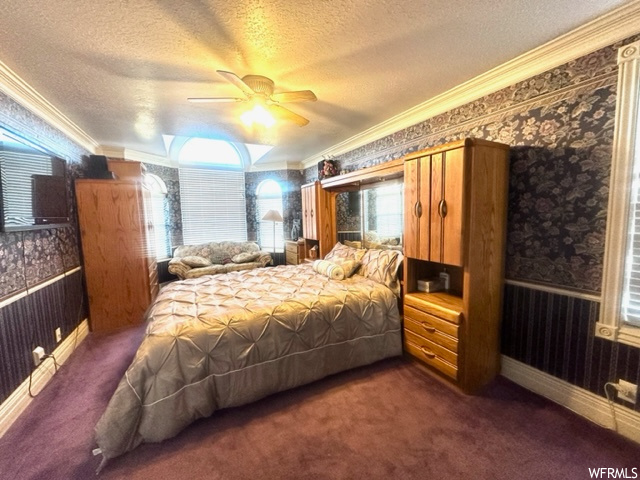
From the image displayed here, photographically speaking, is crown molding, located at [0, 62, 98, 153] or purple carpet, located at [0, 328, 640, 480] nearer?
purple carpet, located at [0, 328, 640, 480]

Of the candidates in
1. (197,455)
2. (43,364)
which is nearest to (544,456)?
(197,455)

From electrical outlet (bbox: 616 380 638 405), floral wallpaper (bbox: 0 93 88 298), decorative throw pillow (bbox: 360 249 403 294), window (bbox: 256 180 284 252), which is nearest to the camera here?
electrical outlet (bbox: 616 380 638 405)

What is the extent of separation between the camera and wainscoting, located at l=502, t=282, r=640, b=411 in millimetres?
1630

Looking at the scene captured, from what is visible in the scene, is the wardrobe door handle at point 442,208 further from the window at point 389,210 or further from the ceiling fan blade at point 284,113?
the ceiling fan blade at point 284,113

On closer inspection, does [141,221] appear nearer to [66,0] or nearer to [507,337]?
[66,0]

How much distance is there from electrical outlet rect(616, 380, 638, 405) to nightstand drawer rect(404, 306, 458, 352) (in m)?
0.88

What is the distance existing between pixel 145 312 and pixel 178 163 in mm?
2947

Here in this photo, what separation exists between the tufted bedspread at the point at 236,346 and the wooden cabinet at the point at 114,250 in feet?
4.00

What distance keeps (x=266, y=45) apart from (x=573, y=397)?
10.3 feet

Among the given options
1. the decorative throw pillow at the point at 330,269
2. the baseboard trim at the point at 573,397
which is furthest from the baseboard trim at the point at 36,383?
the baseboard trim at the point at 573,397

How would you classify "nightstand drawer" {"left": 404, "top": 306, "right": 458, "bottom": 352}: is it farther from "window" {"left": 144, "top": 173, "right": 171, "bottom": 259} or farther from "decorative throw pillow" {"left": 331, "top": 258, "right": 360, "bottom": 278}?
"window" {"left": 144, "top": 173, "right": 171, "bottom": 259}

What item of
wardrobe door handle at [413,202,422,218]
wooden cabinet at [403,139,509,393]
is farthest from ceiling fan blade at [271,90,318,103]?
wardrobe door handle at [413,202,422,218]

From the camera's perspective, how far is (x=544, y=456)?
1479mm

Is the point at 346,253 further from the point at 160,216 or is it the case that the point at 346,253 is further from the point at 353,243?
the point at 160,216
